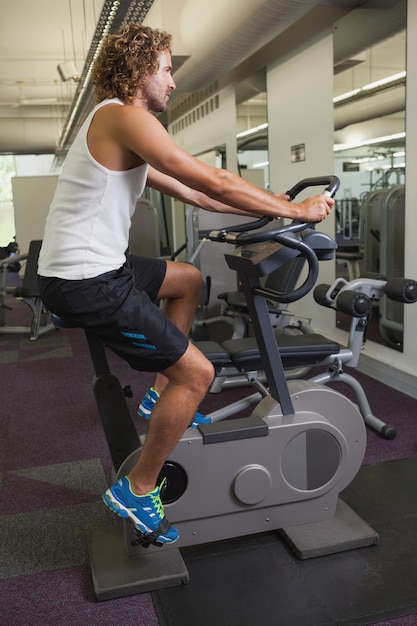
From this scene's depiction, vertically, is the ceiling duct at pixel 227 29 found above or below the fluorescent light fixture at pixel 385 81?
above

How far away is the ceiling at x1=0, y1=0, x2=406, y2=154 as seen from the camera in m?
3.93

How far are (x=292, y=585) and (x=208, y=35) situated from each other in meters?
4.14

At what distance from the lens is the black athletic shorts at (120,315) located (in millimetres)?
1722

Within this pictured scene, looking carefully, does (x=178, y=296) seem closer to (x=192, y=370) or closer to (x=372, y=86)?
(x=192, y=370)

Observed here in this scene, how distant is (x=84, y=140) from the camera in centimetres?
168

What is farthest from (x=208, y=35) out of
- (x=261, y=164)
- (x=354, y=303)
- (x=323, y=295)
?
(x=354, y=303)

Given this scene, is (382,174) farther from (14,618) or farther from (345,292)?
(14,618)

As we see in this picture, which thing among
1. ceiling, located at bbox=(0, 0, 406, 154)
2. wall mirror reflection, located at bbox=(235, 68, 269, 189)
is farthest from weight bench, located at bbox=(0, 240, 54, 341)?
wall mirror reflection, located at bbox=(235, 68, 269, 189)

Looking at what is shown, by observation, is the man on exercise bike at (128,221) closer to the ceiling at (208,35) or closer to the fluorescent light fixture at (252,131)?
the ceiling at (208,35)

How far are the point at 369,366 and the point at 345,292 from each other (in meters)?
1.54

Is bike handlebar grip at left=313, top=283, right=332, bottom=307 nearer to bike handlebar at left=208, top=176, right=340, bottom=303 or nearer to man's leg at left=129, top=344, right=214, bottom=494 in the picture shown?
bike handlebar at left=208, top=176, right=340, bottom=303

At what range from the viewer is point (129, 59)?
1708 millimetres

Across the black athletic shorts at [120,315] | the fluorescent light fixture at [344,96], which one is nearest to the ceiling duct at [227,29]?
the fluorescent light fixture at [344,96]

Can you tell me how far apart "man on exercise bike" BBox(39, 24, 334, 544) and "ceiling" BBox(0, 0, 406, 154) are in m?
2.36
